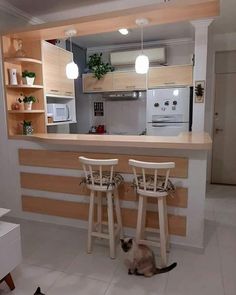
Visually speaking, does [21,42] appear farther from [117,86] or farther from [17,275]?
[17,275]

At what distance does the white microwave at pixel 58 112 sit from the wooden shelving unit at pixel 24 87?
183 mm

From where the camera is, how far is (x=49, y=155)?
2826 mm

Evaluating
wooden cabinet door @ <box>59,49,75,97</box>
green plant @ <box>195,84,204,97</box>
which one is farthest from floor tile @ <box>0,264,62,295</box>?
green plant @ <box>195,84,204,97</box>

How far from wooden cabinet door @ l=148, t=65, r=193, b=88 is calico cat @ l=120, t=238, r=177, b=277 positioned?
296 centimetres

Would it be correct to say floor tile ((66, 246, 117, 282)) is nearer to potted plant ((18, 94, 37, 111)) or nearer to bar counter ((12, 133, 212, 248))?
bar counter ((12, 133, 212, 248))

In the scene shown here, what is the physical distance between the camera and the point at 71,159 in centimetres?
273

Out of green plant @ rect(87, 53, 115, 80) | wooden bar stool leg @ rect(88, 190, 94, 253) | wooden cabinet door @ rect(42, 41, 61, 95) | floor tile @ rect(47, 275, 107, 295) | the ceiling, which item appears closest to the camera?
floor tile @ rect(47, 275, 107, 295)

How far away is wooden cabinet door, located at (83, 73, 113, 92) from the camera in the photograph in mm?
4566

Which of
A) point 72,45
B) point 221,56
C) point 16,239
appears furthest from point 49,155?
point 221,56

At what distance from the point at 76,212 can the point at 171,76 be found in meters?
2.77

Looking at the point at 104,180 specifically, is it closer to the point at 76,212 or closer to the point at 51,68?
the point at 76,212

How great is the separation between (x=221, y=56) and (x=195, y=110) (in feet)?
4.89

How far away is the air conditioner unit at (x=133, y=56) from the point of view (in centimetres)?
436

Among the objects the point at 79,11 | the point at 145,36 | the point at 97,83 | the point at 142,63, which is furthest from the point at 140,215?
the point at 145,36
